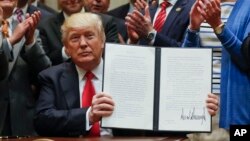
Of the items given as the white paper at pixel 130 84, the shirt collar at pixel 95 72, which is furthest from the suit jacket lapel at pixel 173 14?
the white paper at pixel 130 84

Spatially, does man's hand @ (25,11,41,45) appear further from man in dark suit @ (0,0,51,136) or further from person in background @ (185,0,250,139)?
person in background @ (185,0,250,139)

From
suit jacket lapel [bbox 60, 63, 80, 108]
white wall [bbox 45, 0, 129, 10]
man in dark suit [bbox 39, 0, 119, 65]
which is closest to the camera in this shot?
suit jacket lapel [bbox 60, 63, 80, 108]

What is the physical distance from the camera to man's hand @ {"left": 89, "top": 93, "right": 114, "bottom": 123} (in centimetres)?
261

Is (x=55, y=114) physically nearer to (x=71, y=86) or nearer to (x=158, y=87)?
(x=71, y=86)

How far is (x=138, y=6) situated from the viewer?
3.62 metres

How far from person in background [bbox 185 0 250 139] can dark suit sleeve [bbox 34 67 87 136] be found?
2.28 feet

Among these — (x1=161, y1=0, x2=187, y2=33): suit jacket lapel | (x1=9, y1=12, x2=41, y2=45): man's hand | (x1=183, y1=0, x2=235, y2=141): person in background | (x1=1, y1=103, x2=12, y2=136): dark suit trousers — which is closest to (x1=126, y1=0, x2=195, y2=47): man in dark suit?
(x1=161, y1=0, x2=187, y2=33): suit jacket lapel

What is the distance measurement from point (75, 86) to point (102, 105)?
15.1 inches

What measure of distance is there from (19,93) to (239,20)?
1.39 meters

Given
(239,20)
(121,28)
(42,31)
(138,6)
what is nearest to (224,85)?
(239,20)

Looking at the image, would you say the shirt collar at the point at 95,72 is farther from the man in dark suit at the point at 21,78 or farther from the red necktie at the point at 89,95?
the man in dark suit at the point at 21,78

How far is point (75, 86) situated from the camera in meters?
2.96

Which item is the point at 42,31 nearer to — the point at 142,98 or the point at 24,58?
the point at 24,58

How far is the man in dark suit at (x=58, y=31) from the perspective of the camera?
372 centimetres
